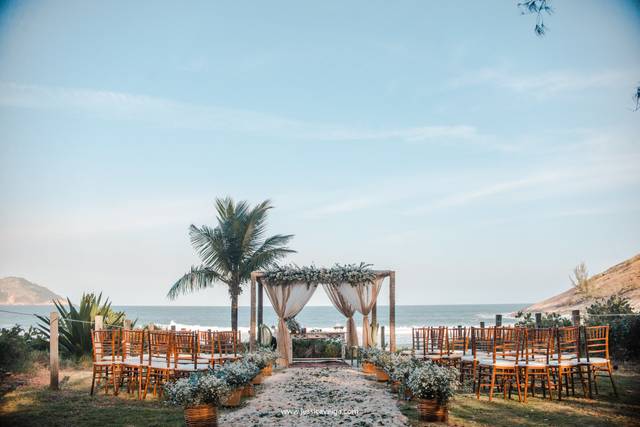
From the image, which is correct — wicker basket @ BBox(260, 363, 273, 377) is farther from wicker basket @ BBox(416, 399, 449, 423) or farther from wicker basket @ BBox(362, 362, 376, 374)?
wicker basket @ BBox(416, 399, 449, 423)

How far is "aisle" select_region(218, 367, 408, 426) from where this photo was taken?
311 inches

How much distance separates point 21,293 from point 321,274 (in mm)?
81110

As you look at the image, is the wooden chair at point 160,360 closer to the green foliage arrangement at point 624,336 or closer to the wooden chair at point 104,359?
the wooden chair at point 104,359

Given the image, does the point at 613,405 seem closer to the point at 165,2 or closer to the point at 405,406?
the point at 405,406

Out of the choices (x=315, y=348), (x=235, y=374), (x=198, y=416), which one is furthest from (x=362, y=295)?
(x=198, y=416)

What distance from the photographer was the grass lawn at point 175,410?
7.84 m

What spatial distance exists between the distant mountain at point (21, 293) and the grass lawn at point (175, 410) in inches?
3168

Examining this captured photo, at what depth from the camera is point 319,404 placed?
9.20 meters

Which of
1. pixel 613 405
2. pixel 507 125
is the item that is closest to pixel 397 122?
pixel 507 125

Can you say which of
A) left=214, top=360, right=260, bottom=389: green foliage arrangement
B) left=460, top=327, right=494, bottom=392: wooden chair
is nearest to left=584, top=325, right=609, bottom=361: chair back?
left=460, top=327, right=494, bottom=392: wooden chair

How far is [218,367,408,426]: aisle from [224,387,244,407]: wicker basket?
0.56ft

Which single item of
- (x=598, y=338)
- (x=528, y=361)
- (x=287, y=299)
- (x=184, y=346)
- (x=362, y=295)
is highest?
(x=362, y=295)

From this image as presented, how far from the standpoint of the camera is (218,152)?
25875 mm

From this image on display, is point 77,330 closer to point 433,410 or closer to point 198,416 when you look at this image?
point 198,416
